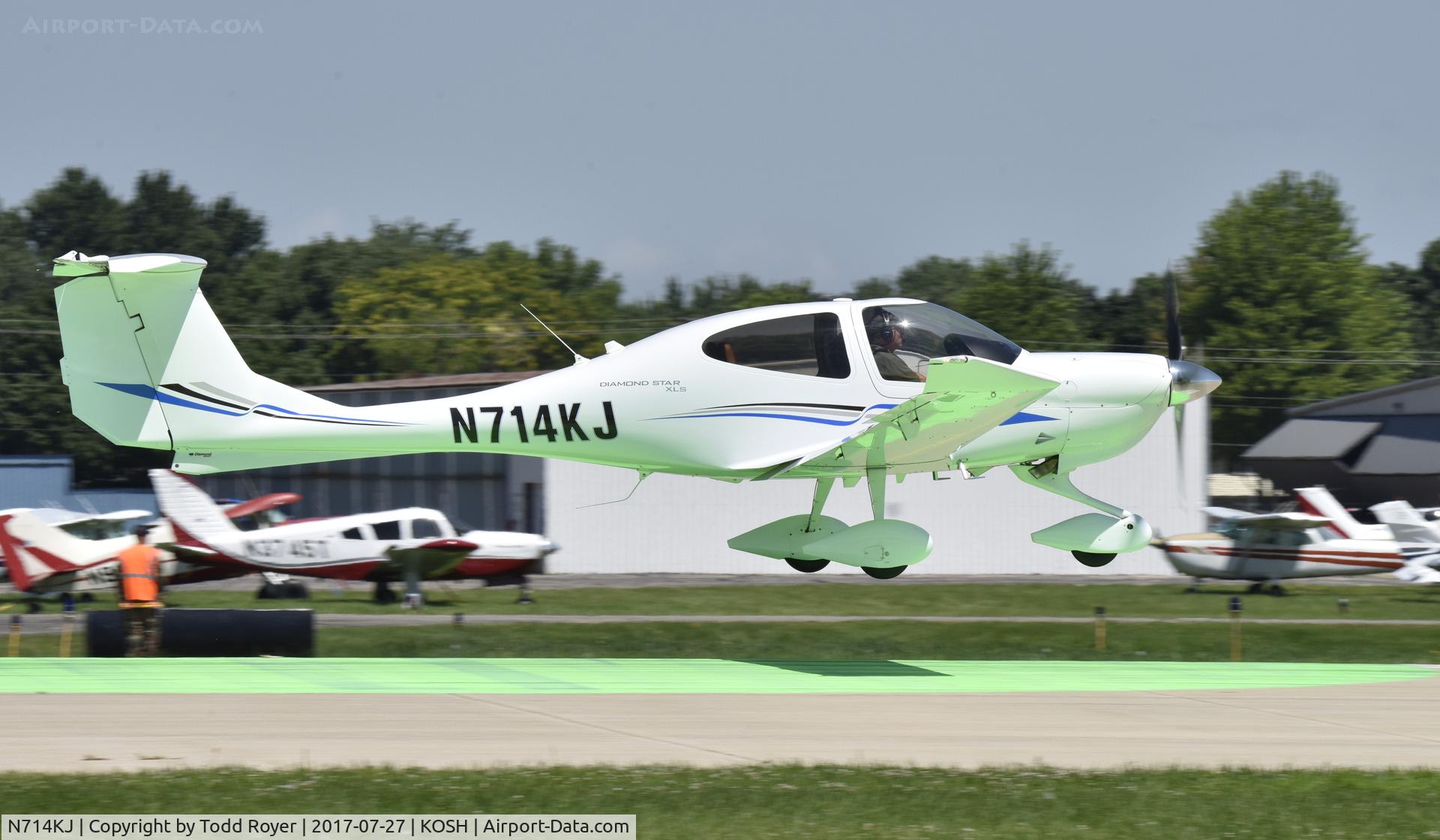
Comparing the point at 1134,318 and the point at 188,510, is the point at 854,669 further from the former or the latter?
the point at 1134,318

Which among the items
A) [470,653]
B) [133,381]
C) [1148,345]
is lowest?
[470,653]

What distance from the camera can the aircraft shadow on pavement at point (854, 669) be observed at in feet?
58.3

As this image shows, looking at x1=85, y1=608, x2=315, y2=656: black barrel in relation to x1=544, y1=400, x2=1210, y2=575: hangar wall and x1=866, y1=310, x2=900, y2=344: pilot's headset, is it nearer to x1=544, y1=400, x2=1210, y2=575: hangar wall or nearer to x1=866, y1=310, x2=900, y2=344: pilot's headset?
x1=866, y1=310, x2=900, y2=344: pilot's headset

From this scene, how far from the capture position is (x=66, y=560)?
26.3 meters

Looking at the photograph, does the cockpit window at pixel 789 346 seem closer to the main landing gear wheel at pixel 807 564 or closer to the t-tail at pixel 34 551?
the main landing gear wheel at pixel 807 564

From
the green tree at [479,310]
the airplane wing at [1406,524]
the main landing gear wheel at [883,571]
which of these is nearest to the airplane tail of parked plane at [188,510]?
the main landing gear wheel at [883,571]

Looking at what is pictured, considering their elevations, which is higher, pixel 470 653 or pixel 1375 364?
pixel 1375 364

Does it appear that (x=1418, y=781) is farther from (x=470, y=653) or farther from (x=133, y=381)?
(x=470, y=653)

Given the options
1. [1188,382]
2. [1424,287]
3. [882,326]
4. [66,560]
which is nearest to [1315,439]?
[1188,382]

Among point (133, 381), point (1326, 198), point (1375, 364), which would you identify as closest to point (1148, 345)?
point (1375, 364)

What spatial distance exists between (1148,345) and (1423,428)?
13758 millimetres

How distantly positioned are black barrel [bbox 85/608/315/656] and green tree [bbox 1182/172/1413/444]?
43987 millimetres

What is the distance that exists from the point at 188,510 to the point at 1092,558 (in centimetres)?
1922

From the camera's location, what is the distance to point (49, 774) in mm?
11492
